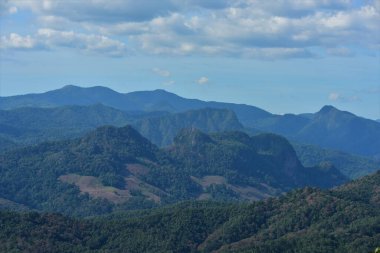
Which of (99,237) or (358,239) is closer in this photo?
(358,239)

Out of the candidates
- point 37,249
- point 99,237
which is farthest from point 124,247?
point 37,249

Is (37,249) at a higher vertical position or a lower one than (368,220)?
lower

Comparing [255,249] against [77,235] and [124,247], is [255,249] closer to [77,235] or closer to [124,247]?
[124,247]

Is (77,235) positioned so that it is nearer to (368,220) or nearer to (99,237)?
(99,237)

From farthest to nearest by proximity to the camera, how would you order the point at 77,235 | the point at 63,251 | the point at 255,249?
the point at 77,235, the point at 63,251, the point at 255,249

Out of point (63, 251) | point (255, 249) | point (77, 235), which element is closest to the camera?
point (255, 249)

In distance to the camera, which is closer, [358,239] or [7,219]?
[358,239]

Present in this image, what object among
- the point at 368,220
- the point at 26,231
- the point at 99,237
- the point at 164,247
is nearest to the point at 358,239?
the point at 368,220

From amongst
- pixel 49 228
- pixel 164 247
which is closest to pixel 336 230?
pixel 164 247
